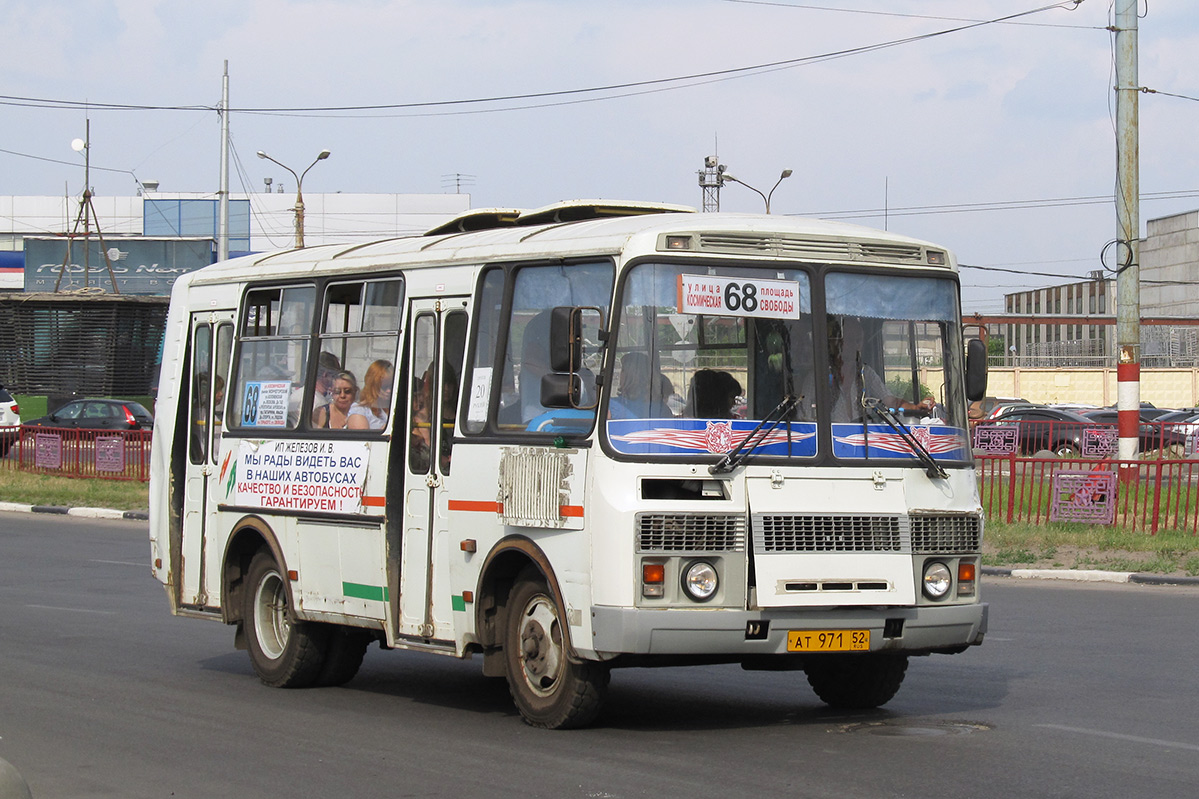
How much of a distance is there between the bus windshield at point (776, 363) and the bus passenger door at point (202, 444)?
447cm

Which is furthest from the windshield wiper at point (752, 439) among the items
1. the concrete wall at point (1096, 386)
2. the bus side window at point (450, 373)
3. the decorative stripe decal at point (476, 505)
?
the concrete wall at point (1096, 386)

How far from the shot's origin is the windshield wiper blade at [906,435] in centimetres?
865

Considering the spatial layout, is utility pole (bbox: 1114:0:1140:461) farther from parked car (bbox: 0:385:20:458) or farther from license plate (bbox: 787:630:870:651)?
parked car (bbox: 0:385:20:458)

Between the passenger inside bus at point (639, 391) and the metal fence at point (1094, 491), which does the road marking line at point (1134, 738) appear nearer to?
the passenger inside bus at point (639, 391)

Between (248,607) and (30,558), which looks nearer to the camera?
(248,607)

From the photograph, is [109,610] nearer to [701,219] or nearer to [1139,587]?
[701,219]

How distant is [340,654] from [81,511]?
61.5ft

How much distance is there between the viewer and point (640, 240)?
27.1 ft

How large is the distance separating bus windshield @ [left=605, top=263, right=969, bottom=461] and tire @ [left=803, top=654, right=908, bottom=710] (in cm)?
134

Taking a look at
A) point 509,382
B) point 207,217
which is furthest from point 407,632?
point 207,217

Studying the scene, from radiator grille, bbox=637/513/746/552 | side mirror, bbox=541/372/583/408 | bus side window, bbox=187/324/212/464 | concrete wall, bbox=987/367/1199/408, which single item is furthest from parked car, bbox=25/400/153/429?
concrete wall, bbox=987/367/1199/408

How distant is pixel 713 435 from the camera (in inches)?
322

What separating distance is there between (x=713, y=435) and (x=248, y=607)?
176 inches

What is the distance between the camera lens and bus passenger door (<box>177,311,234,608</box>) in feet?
38.1
